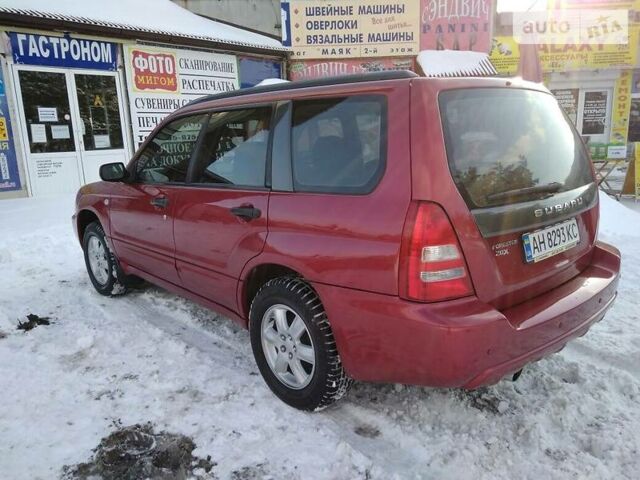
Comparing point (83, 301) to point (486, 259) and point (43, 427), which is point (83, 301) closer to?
point (43, 427)

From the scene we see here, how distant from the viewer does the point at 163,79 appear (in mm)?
11625

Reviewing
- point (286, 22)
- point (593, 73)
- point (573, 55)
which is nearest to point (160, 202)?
point (286, 22)

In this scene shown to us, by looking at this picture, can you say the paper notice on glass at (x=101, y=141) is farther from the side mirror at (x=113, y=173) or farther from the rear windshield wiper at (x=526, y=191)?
the rear windshield wiper at (x=526, y=191)

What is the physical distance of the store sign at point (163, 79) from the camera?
11.0 metres

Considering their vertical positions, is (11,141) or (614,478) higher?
(11,141)

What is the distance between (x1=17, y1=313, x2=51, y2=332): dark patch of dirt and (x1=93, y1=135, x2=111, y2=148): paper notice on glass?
7006 millimetres

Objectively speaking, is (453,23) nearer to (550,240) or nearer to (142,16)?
(142,16)

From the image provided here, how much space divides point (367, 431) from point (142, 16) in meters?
11.9

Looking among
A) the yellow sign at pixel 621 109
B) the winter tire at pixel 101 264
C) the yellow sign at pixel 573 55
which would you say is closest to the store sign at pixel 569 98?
the yellow sign at pixel 573 55

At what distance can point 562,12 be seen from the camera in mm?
17578

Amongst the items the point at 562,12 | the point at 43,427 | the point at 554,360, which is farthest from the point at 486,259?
the point at 562,12

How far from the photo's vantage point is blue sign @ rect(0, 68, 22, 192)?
8990 mm

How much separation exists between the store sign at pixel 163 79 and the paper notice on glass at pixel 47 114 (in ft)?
5.47

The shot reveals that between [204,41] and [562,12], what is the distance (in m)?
12.6
